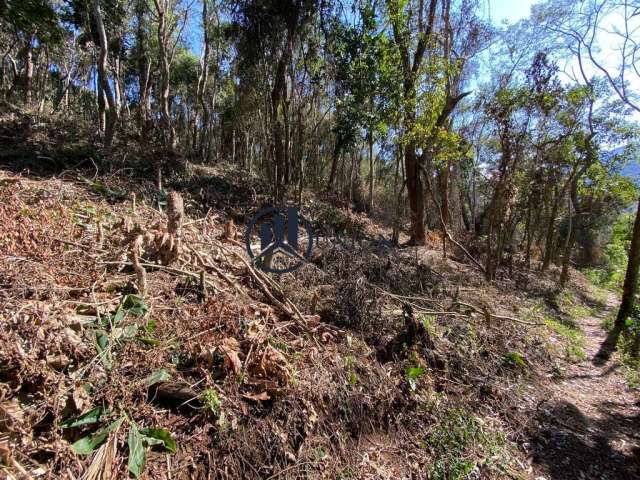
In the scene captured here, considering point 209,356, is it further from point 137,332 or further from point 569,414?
point 569,414

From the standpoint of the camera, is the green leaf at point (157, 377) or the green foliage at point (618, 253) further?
the green foliage at point (618, 253)

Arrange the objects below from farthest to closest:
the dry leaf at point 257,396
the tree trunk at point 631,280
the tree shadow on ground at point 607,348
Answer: the tree trunk at point 631,280 → the tree shadow on ground at point 607,348 → the dry leaf at point 257,396

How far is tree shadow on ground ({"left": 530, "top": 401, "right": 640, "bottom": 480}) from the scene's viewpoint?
2631 millimetres

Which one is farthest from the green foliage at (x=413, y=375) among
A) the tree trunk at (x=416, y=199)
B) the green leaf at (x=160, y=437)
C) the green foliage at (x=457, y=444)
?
the tree trunk at (x=416, y=199)

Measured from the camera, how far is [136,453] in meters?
1.71

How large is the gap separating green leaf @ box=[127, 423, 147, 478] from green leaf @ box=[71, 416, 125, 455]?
9 cm

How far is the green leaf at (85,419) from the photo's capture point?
168cm

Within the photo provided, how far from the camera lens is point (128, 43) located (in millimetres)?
12547

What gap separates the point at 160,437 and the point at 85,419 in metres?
0.41

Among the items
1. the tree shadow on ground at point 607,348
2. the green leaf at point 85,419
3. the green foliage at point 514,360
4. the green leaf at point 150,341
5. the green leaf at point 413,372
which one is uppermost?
the green leaf at point 150,341

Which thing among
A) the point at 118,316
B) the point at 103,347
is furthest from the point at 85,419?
the point at 118,316

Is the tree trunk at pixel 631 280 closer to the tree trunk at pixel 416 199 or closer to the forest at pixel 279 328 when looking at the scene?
the forest at pixel 279 328

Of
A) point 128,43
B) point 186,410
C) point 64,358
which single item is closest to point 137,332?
point 64,358

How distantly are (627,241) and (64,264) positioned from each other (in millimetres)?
19720
